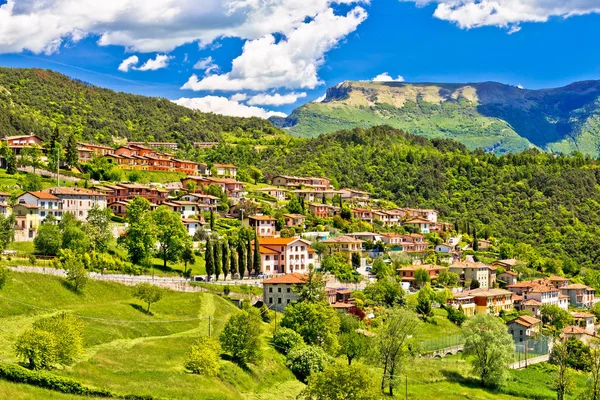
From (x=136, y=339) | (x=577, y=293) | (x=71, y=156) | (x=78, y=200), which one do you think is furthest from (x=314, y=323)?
(x=577, y=293)

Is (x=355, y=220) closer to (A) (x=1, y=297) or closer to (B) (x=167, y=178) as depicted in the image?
(B) (x=167, y=178)

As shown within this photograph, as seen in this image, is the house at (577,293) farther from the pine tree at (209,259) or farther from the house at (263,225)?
the pine tree at (209,259)

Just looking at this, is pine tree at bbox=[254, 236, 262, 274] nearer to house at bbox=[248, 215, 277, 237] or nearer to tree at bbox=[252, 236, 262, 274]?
tree at bbox=[252, 236, 262, 274]

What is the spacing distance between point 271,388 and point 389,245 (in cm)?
7035

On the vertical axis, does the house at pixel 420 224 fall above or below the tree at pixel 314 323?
above

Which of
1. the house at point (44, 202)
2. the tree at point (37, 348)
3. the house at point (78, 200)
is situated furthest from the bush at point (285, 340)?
the house at point (78, 200)

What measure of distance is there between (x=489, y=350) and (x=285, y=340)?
24591mm

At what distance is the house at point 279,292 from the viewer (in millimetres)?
83562

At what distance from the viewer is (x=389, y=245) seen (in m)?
126

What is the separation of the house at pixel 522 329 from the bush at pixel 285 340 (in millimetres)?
43340

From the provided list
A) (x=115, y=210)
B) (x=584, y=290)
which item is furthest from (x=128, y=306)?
(x=584, y=290)

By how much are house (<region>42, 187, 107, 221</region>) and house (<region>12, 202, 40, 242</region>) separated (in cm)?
658

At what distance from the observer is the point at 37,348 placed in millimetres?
44625

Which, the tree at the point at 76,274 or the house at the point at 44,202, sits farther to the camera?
the house at the point at 44,202
